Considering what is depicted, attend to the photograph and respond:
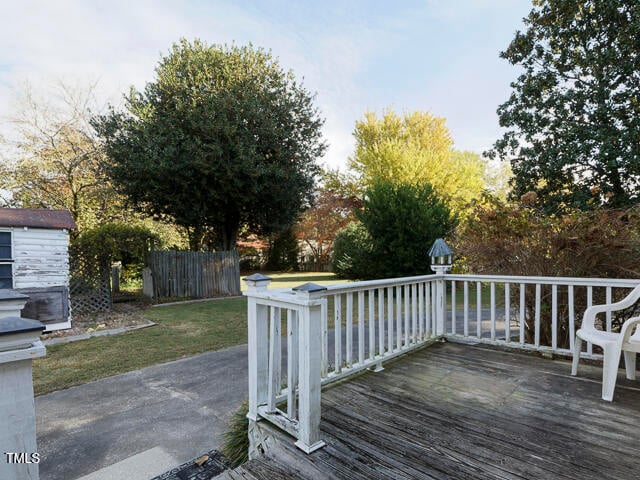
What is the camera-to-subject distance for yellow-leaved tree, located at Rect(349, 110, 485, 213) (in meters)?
14.3

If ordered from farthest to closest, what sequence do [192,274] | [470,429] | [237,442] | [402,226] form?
[192,274] → [402,226] → [237,442] → [470,429]

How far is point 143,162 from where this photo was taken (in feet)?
28.6

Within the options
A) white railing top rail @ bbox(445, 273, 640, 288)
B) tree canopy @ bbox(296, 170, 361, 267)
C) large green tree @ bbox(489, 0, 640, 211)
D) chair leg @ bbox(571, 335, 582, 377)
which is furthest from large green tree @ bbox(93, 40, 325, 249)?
tree canopy @ bbox(296, 170, 361, 267)

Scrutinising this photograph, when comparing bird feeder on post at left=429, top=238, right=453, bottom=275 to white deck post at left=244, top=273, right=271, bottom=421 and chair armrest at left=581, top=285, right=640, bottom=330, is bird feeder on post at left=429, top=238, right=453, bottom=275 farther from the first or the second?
white deck post at left=244, top=273, right=271, bottom=421

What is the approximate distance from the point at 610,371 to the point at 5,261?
8.00 m

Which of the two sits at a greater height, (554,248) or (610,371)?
(554,248)

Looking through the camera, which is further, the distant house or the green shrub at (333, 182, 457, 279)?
the green shrub at (333, 182, 457, 279)

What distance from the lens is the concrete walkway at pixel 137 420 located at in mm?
2176

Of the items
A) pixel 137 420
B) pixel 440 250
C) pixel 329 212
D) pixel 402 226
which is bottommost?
pixel 137 420

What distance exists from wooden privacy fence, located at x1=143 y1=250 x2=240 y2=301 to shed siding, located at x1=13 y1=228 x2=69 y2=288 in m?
3.08

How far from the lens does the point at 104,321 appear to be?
6664 mm

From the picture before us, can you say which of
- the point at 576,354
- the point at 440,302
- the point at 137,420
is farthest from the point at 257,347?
the point at 576,354

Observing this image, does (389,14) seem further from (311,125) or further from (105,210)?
(105,210)

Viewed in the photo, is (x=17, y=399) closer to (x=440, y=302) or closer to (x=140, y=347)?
(x=440, y=302)
